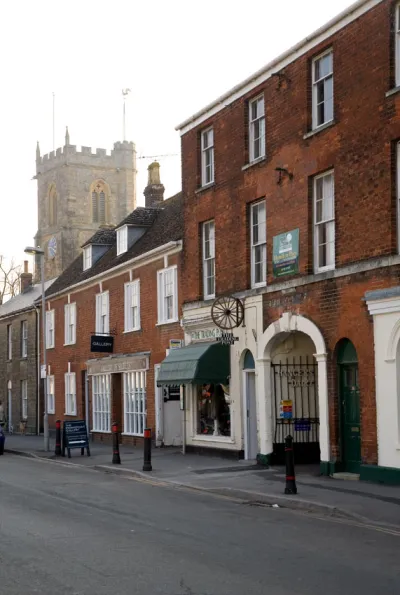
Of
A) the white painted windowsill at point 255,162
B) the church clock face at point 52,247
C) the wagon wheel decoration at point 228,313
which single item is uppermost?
the church clock face at point 52,247

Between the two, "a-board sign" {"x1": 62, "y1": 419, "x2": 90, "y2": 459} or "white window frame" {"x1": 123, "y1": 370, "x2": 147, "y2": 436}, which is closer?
"a-board sign" {"x1": 62, "y1": 419, "x2": 90, "y2": 459}

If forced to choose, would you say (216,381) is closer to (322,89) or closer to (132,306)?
(322,89)

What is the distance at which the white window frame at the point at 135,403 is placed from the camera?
30320 millimetres

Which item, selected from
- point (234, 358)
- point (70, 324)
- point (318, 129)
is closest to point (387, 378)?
point (318, 129)

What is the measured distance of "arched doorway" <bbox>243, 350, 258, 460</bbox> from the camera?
75.4 feet

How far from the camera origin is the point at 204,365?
23531 millimetres

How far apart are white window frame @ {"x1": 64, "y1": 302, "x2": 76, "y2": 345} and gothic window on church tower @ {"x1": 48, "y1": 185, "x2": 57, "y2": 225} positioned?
5676 centimetres

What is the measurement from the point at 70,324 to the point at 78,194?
2214 inches

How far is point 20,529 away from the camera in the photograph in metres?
12.3

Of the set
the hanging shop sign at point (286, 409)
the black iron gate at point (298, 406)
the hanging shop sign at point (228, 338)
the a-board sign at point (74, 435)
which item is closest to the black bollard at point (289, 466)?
the hanging shop sign at point (286, 409)

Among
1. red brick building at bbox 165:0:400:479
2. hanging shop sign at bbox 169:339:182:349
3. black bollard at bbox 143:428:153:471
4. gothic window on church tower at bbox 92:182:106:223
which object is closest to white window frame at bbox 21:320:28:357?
hanging shop sign at bbox 169:339:182:349

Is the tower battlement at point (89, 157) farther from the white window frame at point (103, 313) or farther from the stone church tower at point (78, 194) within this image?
the white window frame at point (103, 313)

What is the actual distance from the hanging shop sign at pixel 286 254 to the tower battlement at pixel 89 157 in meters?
73.6

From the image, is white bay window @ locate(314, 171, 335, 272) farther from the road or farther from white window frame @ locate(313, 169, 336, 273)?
the road
